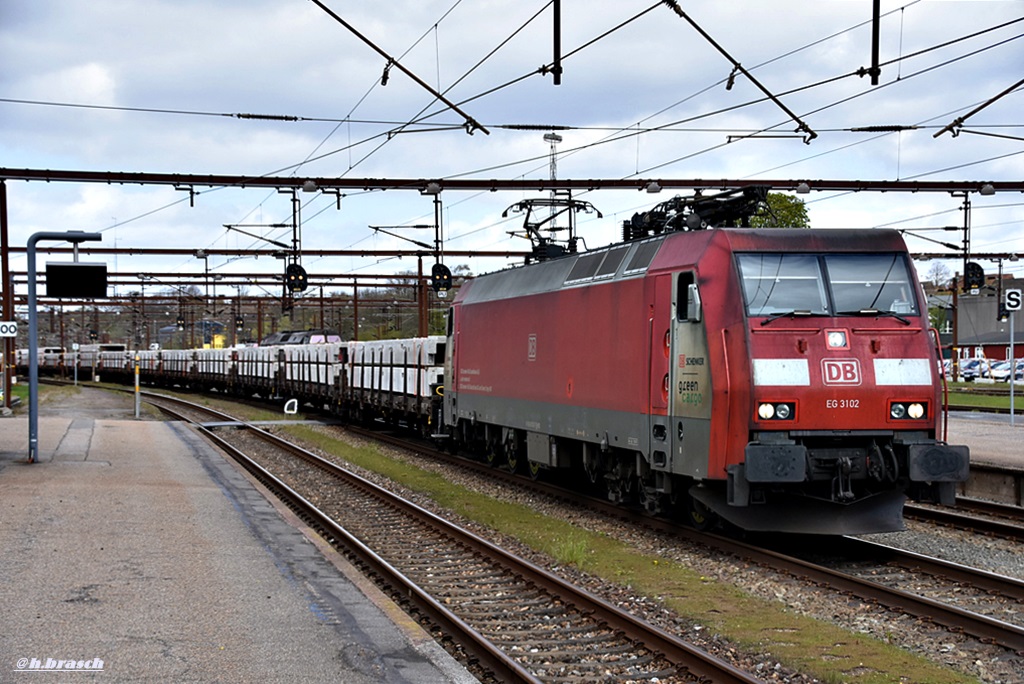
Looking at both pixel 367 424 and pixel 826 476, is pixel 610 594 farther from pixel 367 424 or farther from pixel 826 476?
pixel 367 424

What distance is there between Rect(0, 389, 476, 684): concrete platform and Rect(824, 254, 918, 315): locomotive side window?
227 inches

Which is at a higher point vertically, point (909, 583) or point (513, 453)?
point (513, 453)

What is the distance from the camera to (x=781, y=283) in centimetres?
1182

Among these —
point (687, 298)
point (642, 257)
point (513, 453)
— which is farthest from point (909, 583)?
point (513, 453)

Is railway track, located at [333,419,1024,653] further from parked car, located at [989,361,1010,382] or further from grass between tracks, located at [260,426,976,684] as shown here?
parked car, located at [989,361,1010,382]

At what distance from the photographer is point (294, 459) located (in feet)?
80.4

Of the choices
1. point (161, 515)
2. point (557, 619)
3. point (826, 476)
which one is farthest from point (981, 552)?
point (161, 515)

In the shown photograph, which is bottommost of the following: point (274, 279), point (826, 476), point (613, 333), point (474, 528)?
point (474, 528)

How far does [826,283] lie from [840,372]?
3.30 ft

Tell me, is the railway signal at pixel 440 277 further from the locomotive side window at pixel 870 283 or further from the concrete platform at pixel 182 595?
the locomotive side window at pixel 870 283

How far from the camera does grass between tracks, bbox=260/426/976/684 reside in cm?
777

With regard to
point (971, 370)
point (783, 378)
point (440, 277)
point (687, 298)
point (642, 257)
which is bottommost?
point (971, 370)

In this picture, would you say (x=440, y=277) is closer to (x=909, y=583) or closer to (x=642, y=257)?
(x=642, y=257)

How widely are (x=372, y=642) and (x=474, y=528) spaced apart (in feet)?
21.1
